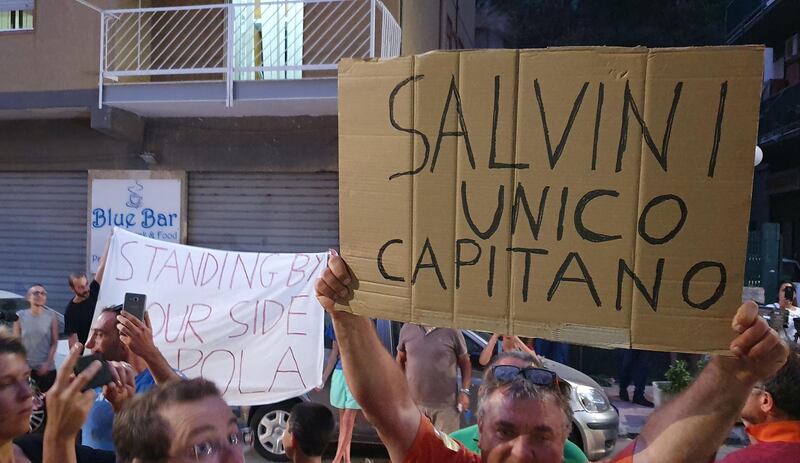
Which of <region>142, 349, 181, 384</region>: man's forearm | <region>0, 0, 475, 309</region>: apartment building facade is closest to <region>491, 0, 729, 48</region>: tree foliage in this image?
<region>0, 0, 475, 309</region>: apartment building facade

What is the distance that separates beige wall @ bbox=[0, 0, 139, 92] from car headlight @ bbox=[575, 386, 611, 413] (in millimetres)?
8336

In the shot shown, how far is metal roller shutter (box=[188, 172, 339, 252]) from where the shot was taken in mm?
10992

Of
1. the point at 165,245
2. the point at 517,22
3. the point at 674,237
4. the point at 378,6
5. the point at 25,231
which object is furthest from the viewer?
the point at 517,22

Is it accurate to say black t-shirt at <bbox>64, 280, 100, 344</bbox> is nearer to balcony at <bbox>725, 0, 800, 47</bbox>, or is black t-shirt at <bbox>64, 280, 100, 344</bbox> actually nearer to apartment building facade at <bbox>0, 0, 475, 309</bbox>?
apartment building facade at <bbox>0, 0, 475, 309</bbox>

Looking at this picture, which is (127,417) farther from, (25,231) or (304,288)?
(25,231)

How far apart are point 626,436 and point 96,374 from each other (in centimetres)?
753

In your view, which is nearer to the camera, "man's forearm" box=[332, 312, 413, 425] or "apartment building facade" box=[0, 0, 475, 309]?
"man's forearm" box=[332, 312, 413, 425]

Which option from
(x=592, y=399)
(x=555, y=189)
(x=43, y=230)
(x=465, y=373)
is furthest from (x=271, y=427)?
(x=43, y=230)

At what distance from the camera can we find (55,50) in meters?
10.9

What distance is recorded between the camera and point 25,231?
11969mm

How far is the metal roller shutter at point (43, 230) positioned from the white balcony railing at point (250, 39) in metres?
2.31

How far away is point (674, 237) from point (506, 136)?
48 cm

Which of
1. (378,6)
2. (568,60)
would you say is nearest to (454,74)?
(568,60)

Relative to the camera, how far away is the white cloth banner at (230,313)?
5594 millimetres
